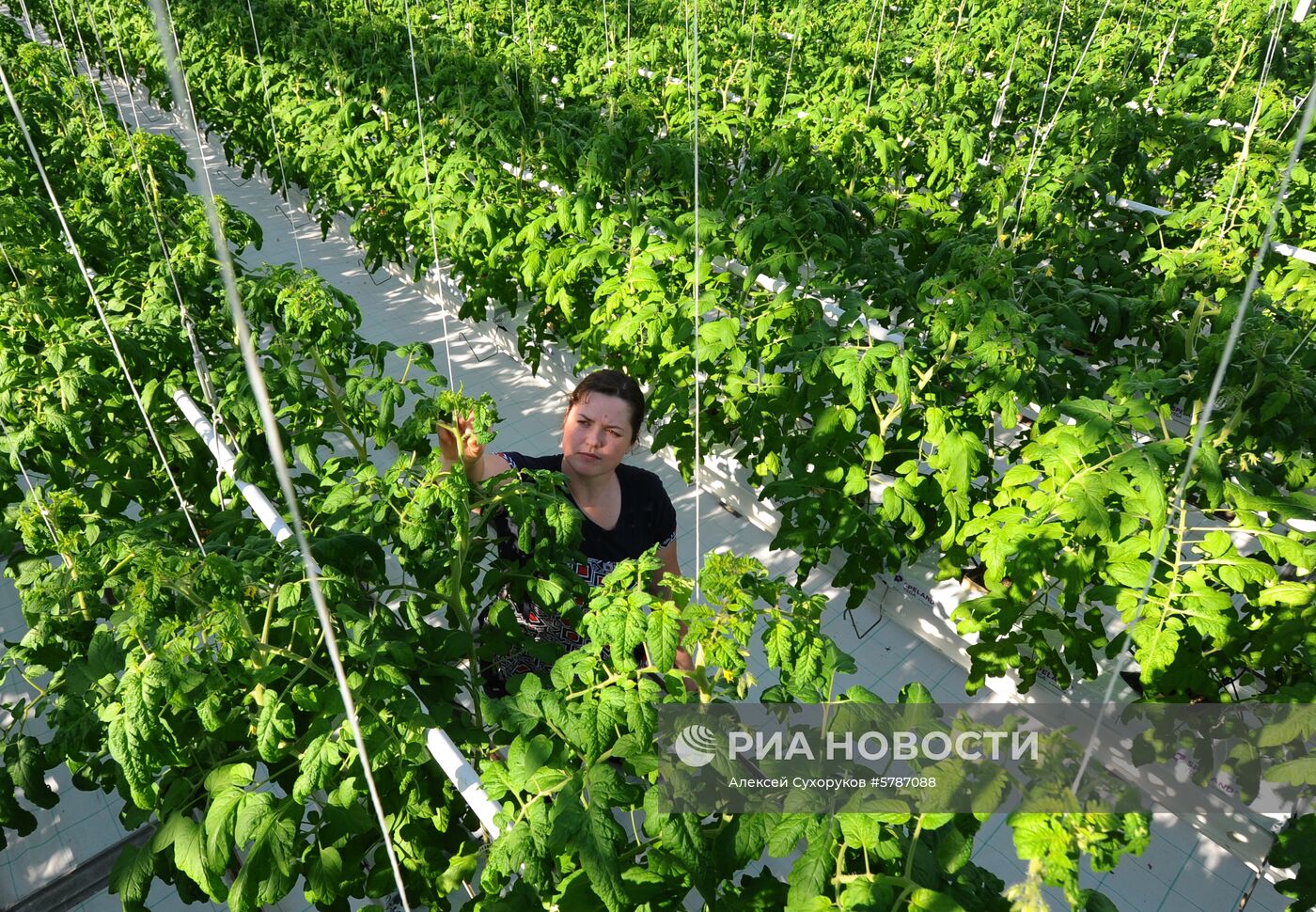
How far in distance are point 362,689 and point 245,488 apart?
0.64 metres

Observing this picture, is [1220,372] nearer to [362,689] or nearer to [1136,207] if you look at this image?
[362,689]

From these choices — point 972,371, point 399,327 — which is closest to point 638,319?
point 972,371

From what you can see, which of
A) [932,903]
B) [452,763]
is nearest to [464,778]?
[452,763]

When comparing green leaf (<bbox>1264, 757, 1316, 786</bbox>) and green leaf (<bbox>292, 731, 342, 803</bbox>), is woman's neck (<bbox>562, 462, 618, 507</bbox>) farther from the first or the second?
green leaf (<bbox>1264, 757, 1316, 786</bbox>)

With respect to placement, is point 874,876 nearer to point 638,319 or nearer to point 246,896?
point 246,896

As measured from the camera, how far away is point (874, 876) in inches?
50.6

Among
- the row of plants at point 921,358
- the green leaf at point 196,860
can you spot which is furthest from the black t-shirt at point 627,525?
the green leaf at point 196,860

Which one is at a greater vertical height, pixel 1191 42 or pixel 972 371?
pixel 1191 42

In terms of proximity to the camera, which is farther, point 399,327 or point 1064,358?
point 399,327

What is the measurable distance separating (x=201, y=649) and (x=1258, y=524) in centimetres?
250

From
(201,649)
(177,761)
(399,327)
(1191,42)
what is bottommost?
(399,327)

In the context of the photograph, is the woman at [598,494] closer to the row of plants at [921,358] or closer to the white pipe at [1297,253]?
the row of plants at [921,358]

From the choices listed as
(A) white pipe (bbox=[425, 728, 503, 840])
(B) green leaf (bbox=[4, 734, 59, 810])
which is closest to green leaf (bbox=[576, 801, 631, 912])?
(A) white pipe (bbox=[425, 728, 503, 840])

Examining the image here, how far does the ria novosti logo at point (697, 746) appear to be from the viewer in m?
1.42
